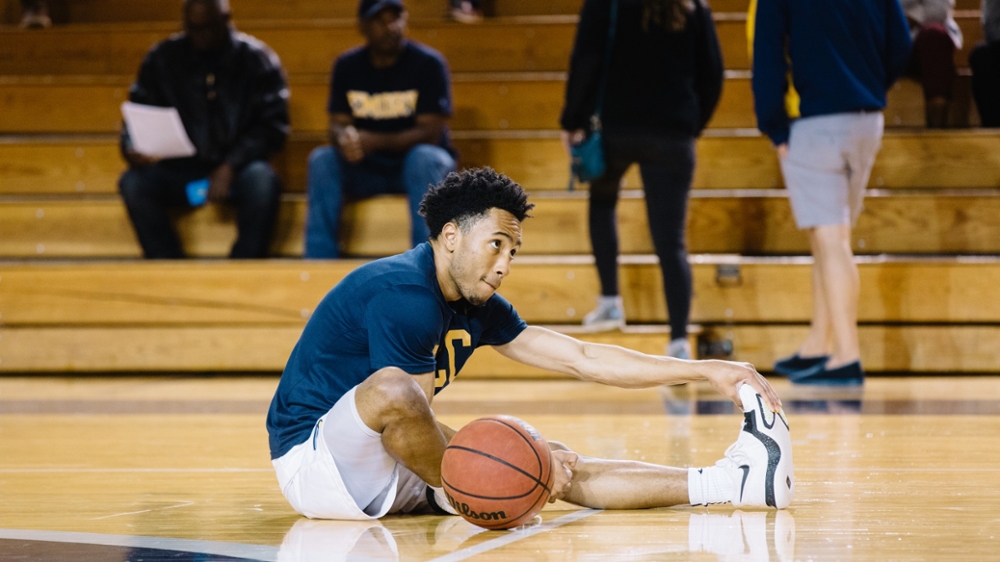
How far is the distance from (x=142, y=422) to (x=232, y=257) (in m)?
1.93

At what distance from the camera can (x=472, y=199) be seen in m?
2.45

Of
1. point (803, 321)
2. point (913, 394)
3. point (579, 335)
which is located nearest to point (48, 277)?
Answer: point (579, 335)

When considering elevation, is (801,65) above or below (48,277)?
above

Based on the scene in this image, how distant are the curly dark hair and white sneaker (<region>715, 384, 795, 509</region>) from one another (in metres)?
0.65

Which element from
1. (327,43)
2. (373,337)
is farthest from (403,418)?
(327,43)

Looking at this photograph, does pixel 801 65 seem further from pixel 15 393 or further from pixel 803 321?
pixel 15 393

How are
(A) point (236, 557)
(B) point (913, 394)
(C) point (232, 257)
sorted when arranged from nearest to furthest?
(A) point (236, 557), (B) point (913, 394), (C) point (232, 257)

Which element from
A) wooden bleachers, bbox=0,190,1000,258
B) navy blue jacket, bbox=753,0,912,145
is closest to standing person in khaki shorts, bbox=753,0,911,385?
navy blue jacket, bbox=753,0,912,145

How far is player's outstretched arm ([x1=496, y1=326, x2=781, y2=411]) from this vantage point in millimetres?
2473

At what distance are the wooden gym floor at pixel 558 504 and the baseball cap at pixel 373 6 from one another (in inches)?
79.8

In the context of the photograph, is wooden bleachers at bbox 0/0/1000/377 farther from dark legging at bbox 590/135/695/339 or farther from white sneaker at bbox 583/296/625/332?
dark legging at bbox 590/135/695/339

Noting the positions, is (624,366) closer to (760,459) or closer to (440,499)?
(760,459)

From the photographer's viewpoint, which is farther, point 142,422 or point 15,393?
point 15,393

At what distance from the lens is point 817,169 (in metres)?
4.82
